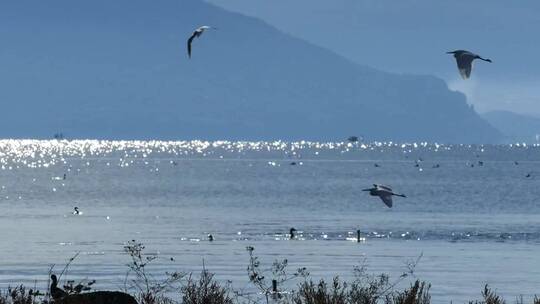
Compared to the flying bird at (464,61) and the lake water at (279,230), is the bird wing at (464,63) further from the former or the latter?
the lake water at (279,230)

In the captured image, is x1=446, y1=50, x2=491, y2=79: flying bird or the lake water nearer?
x1=446, y1=50, x2=491, y2=79: flying bird

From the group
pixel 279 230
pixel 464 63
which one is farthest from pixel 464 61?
pixel 279 230

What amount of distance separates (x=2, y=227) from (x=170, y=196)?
51839 mm

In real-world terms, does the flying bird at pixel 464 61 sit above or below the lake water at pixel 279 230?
above

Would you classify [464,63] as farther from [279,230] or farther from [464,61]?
[279,230]

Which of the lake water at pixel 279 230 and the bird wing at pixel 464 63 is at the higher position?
the bird wing at pixel 464 63

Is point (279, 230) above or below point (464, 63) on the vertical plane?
below

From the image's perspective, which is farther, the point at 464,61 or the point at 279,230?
the point at 279,230

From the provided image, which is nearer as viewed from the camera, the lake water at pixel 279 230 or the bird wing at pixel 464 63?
the bird wing at pixel 464 63

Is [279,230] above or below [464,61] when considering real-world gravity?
below

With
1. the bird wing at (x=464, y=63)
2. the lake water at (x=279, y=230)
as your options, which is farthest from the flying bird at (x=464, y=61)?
the lake water at (x=279, y=230)

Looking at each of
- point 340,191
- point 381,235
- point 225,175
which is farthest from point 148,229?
point 225,175

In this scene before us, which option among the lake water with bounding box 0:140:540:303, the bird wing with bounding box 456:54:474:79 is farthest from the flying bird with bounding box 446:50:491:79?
the lake water with bounding box 0:140:540:303

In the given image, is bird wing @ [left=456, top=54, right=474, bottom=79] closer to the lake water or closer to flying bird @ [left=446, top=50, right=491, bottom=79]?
flying bird @ [left=446, top=50, right=491, bottom=79]
